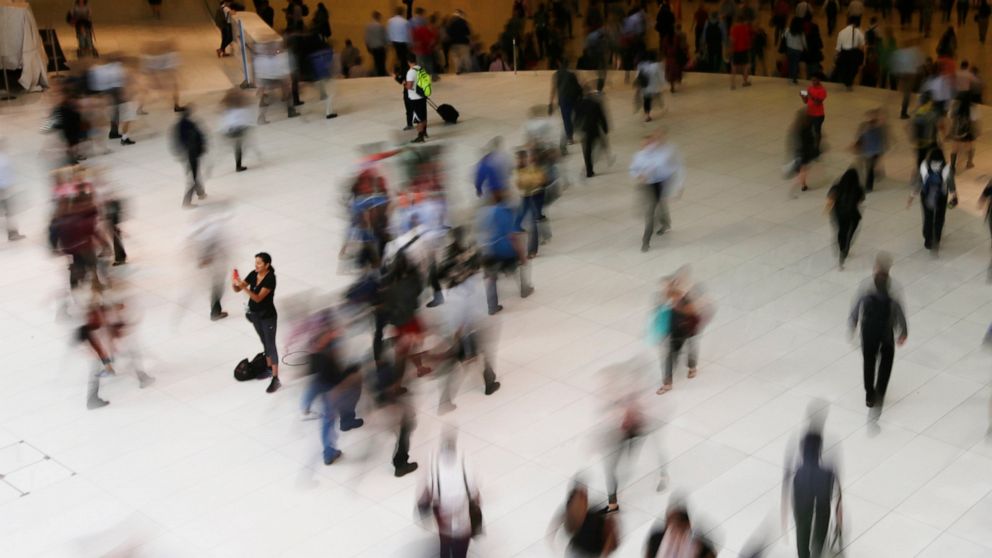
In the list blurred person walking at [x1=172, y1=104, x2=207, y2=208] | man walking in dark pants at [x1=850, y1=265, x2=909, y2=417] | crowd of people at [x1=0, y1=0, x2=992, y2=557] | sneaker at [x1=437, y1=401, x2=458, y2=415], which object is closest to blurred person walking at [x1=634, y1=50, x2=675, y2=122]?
crowd of people at [x1=0, y1=0, x2=992, y2=557]

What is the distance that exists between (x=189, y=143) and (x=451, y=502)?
9.93 meters

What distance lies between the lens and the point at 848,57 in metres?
22.3

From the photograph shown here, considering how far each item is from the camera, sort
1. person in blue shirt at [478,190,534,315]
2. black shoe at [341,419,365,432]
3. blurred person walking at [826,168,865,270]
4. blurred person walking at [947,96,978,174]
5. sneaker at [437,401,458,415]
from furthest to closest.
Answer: blurred person walking at [947,96,978,174]
blurred person walking at [826,168,865,270]
person in blue shirt at [478,190,534,315]
sneaker at [437,401,458,415]
black shoe at [341,419,365,432]

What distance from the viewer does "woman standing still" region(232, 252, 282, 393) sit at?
37.6ft

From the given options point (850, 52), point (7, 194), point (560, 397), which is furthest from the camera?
point (850, 52)

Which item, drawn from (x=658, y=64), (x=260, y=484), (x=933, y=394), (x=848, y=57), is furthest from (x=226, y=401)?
(x=848, y=57)

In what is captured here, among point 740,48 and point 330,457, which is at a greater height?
point 740,48

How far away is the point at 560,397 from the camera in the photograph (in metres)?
11.6

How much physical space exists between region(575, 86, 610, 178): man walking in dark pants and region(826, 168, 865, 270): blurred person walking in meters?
4.01

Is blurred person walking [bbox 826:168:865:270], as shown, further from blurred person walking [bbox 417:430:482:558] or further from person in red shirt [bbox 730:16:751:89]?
person in red shirt [bbox 730:16:751:89]

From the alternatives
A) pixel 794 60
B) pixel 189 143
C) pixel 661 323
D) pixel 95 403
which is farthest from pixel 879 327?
pixel 794 60

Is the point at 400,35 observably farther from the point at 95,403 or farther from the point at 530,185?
the point at 95,403

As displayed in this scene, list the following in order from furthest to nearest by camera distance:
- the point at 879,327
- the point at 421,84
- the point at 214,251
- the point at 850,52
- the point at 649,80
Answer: the point at 850,52 → the point at 649,80 → the point at 421,84 → the point at 214,251 → the point at 879,327

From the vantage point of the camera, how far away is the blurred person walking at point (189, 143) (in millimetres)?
16641
